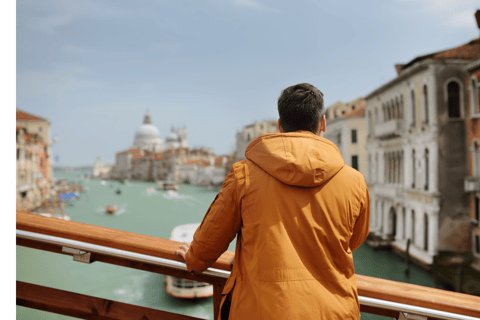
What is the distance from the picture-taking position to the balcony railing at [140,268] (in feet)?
1.20

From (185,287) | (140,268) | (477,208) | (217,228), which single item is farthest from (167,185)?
(217,228)

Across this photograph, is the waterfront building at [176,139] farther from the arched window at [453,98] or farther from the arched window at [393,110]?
the arched window at [453,98]

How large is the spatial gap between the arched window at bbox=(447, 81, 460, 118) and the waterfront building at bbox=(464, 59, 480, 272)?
200 mm

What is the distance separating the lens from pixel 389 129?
251 inches

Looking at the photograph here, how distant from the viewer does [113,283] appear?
7.16 metres

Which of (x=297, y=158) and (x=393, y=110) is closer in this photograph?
(x=297, y=158)

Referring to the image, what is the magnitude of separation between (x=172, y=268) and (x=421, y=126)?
5991mm

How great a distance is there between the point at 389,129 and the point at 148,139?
30.1 metres

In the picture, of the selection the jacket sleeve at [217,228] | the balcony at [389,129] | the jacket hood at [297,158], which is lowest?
the jacket sleeve at [217,228]

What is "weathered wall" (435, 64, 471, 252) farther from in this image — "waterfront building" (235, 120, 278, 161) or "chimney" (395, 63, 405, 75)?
"waterfront building" (235, 120, 278, 161)

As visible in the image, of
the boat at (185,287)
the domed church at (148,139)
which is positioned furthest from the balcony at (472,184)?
the domed church at (148,139)

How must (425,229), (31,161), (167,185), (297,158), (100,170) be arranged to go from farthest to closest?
(100,170)
(167,185)
(31,161)
(425,229)
(297,158)

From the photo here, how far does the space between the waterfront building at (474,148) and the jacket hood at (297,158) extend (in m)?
4.83

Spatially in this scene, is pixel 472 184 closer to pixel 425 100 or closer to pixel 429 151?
pixel 429 151
